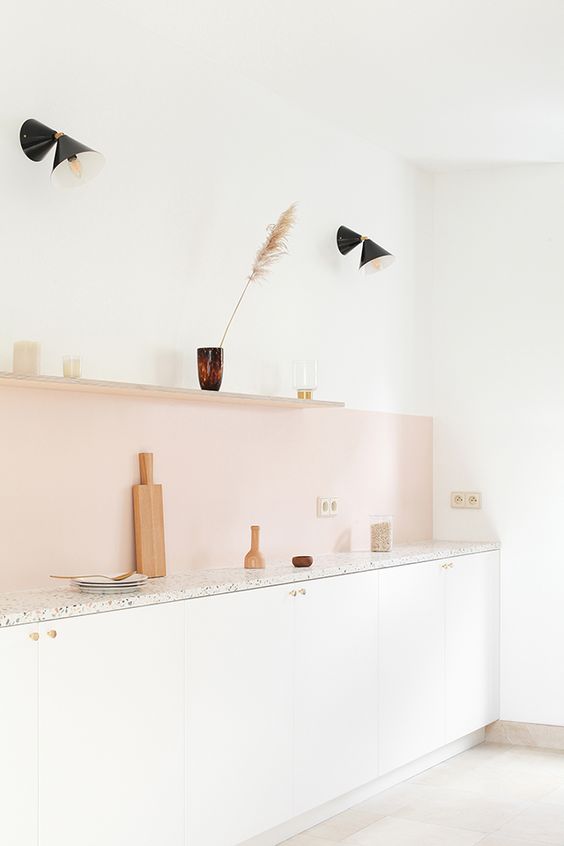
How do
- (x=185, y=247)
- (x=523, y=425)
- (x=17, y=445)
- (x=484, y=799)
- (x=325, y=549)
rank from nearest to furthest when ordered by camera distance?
1. (x=17, y=445)
2. (x=185, y=247)
3. (x=484, y=799)
4. (x=325, y=549)
5. (x=523, y=425)

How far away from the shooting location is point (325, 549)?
14.3 ft

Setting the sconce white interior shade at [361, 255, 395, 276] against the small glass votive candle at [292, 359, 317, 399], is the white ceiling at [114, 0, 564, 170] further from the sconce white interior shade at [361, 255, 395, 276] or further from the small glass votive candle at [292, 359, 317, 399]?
the small glass votive candle at [292, 359, 317, 399]

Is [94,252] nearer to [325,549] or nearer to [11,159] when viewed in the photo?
[11,159]

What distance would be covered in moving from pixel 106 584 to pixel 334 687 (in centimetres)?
116

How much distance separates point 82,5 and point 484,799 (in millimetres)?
3153

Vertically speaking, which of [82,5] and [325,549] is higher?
[82,5]

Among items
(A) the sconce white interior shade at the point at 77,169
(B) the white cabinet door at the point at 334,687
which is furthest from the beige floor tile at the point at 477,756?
(A) the sconce white interior shade at the point at 77,169

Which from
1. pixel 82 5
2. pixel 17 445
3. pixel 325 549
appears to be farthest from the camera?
pixel 325 549

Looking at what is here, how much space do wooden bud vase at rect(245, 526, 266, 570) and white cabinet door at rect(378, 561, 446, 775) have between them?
54cm

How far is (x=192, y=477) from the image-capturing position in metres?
3.66

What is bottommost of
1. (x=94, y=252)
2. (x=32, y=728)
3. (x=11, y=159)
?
(x=32, y=728)

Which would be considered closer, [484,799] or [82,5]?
[82,5]

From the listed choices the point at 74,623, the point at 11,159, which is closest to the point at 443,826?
the point at 74,623

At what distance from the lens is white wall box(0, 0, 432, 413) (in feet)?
10.2
